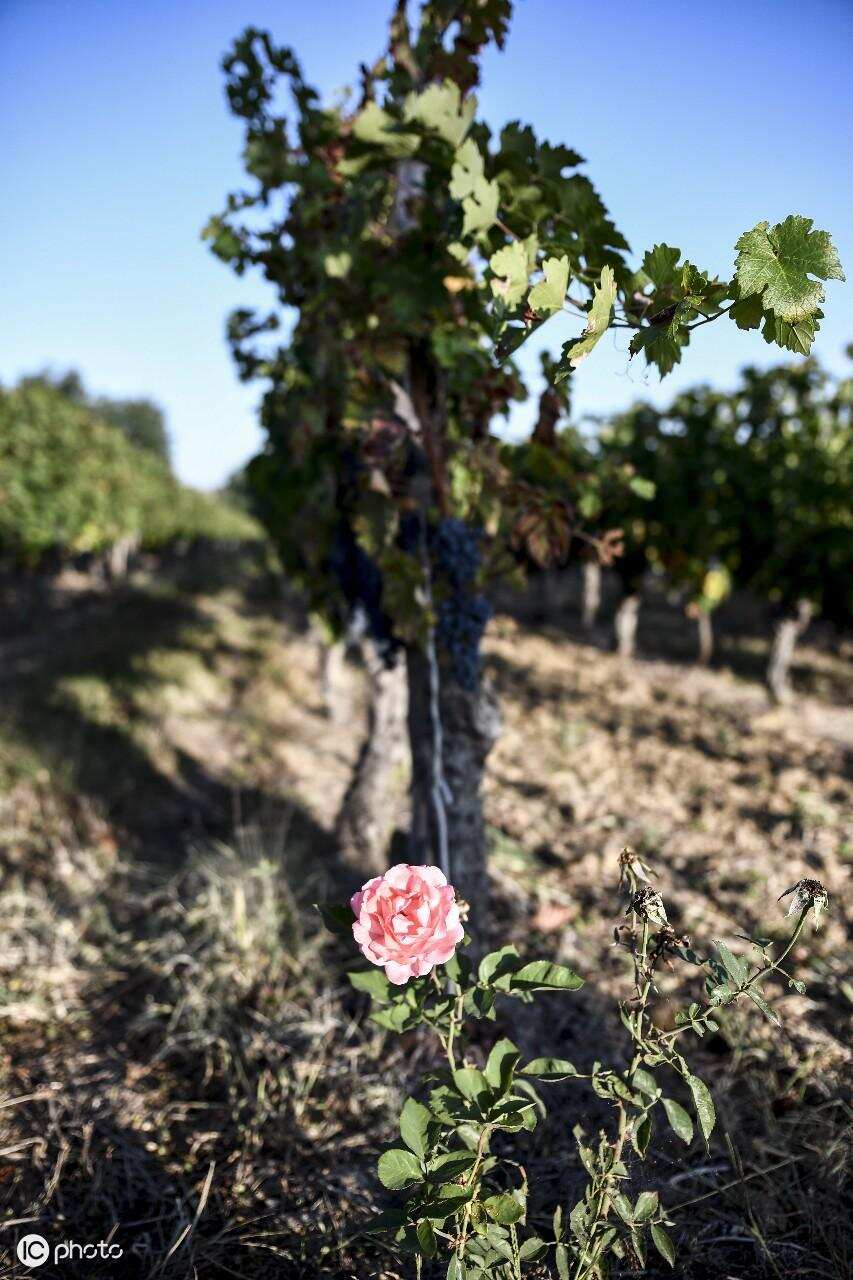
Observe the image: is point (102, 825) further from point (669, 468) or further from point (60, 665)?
point (669, 468)

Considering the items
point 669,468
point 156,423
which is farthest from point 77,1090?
point 156,423

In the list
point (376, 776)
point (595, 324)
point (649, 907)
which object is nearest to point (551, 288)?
point (595, 324)

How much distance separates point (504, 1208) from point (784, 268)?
1.79 meters

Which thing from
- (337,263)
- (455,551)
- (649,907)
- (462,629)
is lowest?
(649,907)

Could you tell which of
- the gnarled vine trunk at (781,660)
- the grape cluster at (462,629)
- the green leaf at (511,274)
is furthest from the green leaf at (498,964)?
the gnarled vine trunk at (781,660)

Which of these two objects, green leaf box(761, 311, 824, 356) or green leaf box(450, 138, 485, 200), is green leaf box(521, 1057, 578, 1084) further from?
green leaf box(450, 138, 485, 200)

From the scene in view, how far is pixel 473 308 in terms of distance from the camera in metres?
2.35

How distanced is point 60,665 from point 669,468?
8.83 meters

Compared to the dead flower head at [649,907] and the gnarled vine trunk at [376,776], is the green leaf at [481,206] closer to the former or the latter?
the dead flower head at [649,907]

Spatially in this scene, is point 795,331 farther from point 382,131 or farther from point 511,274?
point 382,131

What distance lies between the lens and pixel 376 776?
14.6ft

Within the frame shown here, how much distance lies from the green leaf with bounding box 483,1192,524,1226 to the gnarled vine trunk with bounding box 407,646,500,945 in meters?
1.33

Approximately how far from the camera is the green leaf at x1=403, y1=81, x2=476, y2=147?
204 centimetres

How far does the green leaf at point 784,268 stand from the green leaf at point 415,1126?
5.37 ft
